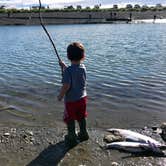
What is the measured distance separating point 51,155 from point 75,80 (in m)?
1.48

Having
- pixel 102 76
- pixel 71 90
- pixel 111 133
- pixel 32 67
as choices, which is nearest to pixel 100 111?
pixel 111 133

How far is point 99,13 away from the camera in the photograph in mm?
91125

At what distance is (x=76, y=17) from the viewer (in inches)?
3428

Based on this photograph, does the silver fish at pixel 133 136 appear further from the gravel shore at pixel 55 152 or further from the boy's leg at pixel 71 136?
the boy's leg at pixel 71 136

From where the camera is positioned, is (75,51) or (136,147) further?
(136,147)

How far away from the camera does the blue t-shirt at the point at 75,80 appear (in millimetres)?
7977

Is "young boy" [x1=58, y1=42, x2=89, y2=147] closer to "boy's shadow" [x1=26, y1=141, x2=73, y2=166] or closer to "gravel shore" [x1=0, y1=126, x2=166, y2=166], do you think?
"boy's shadow" [x1=26, y1=141, x2=73, y2=166]

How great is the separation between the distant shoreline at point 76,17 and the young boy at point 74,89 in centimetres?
7147

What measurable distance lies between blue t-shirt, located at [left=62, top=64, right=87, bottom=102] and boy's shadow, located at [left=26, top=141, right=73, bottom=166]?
3.09 feet

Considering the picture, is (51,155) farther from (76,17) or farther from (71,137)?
(76,17)

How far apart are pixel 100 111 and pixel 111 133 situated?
2363mm

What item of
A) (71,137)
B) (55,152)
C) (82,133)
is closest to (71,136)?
(71,137)

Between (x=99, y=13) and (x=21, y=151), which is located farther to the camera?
(x=99, y=13)

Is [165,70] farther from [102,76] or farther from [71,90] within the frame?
[71,90]
